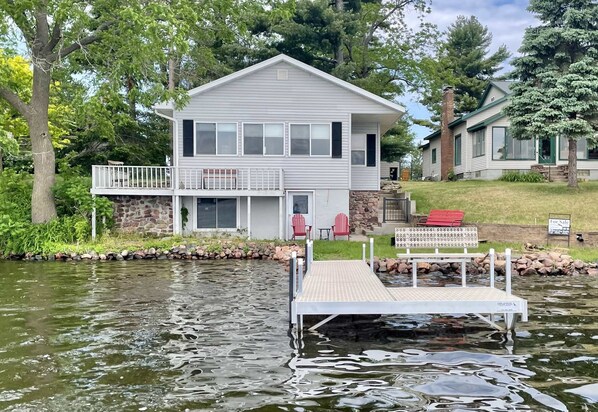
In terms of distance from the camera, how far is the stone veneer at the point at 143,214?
65.0 feet

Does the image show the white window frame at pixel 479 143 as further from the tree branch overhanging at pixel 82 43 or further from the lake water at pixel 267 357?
the tree branch overhanging at pixel 82 43

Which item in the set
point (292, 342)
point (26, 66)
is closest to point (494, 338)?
point (292, 342)

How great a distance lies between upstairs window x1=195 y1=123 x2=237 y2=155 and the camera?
20.4 m

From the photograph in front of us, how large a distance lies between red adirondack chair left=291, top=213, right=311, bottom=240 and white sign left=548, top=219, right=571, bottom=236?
26.8ft

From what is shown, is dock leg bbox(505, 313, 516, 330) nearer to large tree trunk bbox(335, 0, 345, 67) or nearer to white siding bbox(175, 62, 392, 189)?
white siding bbox(175, 62, 392, 189)

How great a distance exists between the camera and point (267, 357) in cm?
643

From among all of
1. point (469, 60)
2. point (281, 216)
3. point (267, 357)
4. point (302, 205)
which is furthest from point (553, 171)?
point (267, 357)

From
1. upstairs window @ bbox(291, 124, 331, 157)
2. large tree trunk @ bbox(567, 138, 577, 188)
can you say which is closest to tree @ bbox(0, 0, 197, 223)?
upstairs window @ bbox(291, 124, 331, 157)

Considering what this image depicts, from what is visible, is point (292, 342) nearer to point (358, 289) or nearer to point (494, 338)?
point (358, 289)

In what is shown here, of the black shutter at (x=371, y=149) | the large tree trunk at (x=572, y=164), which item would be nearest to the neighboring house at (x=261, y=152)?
the black shutter at (x=371, y=149)

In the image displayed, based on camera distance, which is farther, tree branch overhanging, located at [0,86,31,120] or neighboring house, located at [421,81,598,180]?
neighboring house, located at [421,81,598,180]

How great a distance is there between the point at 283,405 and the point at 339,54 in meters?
28.4

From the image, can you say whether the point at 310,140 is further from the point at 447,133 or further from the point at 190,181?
the point at 447,133

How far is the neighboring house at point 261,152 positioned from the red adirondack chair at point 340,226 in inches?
21.5
